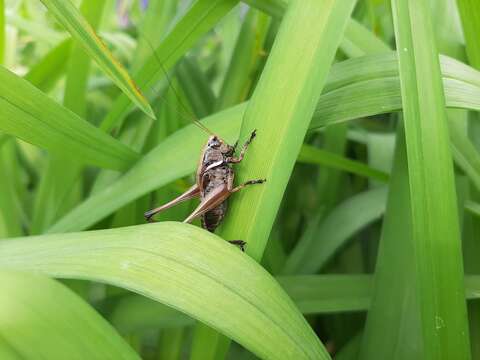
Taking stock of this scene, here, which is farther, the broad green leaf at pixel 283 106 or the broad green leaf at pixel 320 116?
the broad green leaf at pixel 320 116

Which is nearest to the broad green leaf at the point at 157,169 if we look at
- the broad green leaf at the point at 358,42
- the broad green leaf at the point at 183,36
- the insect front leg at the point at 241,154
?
the insect front leg at the point at 241,154

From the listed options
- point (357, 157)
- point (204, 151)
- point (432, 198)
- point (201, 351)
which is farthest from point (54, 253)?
point (357, 157)

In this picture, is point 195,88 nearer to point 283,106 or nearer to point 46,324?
point 283,106

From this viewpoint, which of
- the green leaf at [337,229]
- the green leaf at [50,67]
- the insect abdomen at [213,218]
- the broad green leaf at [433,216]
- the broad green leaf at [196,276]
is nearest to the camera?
the broad green leaf at [196,276]

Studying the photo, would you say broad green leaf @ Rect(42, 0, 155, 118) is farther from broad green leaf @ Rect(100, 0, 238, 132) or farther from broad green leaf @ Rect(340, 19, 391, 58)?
broad green leaf @ Rect(340, 19, 391, 58)

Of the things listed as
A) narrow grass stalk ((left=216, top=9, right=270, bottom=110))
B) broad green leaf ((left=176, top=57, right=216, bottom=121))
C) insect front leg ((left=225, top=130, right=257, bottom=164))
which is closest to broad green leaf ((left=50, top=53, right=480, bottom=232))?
insect front leg ((left=225, top=130, right=257, bottom=164))

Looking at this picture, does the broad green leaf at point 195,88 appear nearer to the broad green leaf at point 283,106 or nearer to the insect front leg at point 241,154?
the insect front leg at point 241,154

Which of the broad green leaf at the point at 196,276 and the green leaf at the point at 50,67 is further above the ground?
the green leaf at the point at 50,67
